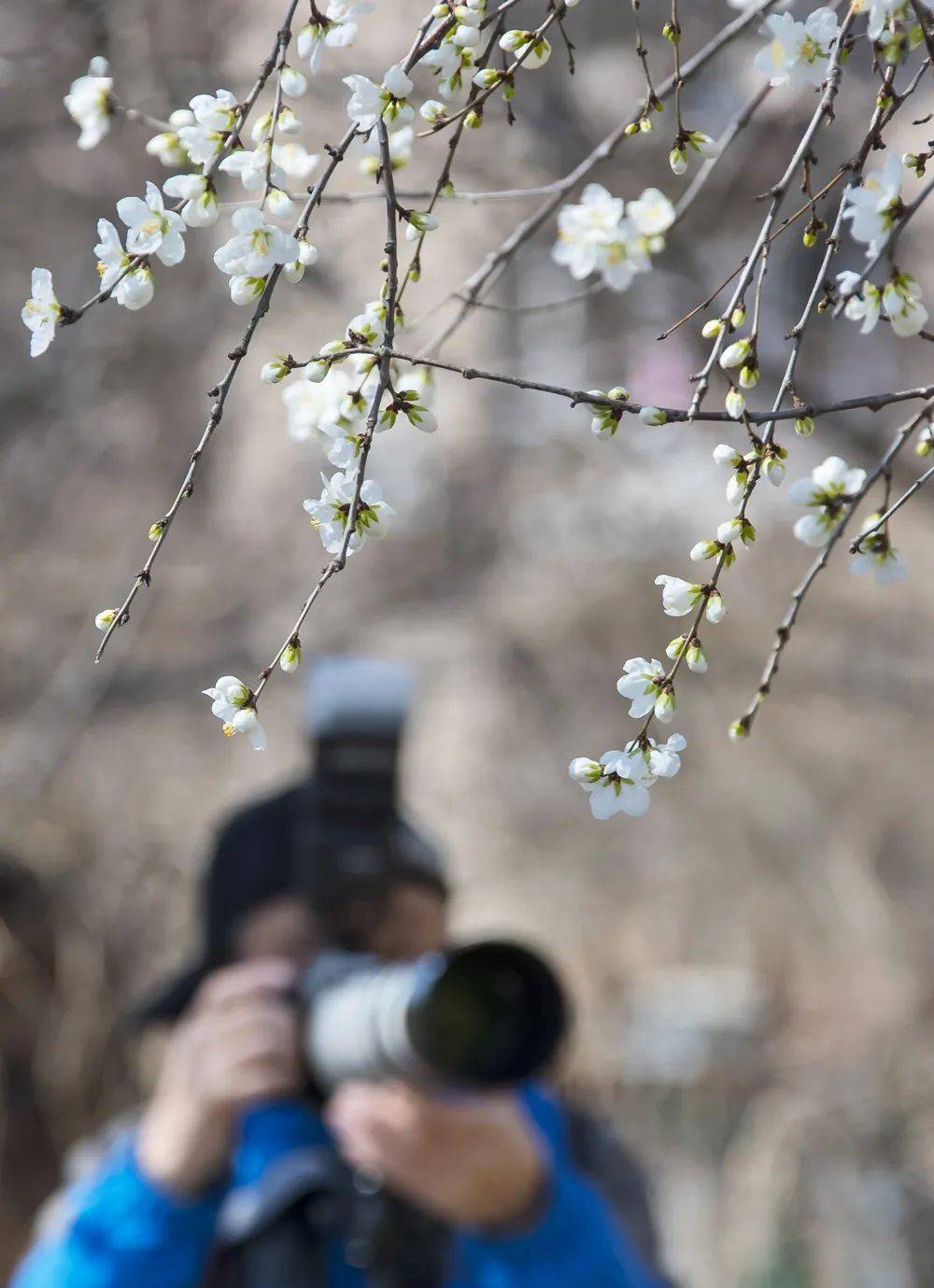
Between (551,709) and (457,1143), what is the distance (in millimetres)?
2980

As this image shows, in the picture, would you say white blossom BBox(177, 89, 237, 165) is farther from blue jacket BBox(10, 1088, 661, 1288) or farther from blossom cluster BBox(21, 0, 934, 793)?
blue jacket BBox(10, 1088, 661, 1288)

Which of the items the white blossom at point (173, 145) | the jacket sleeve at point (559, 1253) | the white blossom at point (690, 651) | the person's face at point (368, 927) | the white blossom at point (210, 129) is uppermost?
the white blossom at point (173, 145)

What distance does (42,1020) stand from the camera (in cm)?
214

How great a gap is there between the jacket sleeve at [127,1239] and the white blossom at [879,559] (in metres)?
1.00

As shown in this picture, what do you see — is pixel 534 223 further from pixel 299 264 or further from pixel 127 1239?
pixel 127 1239

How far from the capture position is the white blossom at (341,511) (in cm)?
54

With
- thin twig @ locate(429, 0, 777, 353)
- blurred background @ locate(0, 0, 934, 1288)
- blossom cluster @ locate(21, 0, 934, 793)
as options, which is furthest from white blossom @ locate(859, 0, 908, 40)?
blurred background @ locate(0, 0, 934, 1288)

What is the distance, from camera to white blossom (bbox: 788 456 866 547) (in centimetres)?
57

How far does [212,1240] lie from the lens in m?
1.28

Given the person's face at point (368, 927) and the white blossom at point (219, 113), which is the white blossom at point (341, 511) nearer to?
the white blossom at point (219, 113)

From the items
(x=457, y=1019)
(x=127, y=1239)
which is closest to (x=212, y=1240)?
(x=127, y=1239)

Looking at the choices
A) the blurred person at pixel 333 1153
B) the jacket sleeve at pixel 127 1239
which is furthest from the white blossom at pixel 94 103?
the jacket sleeve at pixel 127 1239

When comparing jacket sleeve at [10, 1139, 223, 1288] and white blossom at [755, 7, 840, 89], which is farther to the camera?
jacket sleeve at [10, 1139, 223, 1288]

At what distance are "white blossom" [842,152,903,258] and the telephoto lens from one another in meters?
0.69
